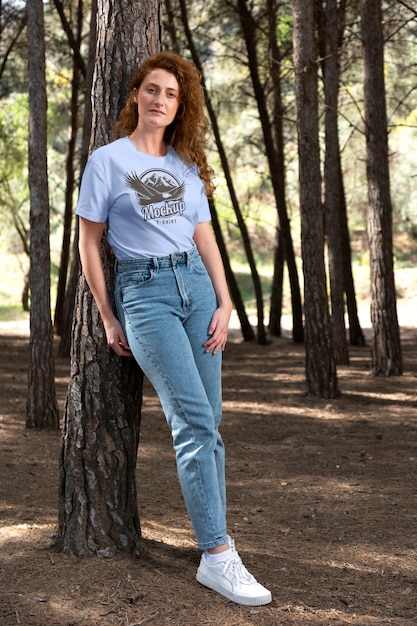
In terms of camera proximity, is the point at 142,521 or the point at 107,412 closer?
the point at 107,412

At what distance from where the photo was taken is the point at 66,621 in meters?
3.49

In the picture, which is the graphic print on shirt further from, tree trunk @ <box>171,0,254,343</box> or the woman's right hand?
tree trunk @ <box>171,0,254,343</box>

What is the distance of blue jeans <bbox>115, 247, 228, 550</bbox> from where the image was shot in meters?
3.60

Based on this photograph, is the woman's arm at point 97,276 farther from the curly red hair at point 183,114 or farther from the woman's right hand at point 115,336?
the curly red hair at point 183,114

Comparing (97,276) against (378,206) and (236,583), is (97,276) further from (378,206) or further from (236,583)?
(378,206)

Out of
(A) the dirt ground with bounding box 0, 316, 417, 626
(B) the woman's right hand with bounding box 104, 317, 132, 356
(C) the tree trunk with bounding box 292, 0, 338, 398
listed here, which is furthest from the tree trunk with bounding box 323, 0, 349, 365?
(B) the woman's right hand with bounding box 104, 317, 132, 356

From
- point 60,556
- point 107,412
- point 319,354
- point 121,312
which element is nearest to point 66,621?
point 60,556

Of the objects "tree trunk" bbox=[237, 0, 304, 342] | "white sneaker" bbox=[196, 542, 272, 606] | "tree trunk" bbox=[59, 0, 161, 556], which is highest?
"tree trunk" bbox=[237, 0, 304, 342]

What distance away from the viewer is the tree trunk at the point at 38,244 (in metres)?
7.16

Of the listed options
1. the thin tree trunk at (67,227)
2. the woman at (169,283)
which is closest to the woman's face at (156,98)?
the woman at (169,283)

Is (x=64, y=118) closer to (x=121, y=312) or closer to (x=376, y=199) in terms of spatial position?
(x=376, y=199)

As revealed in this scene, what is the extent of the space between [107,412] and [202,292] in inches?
27.8

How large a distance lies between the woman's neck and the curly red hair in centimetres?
7

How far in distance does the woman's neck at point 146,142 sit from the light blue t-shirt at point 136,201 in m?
0.04
